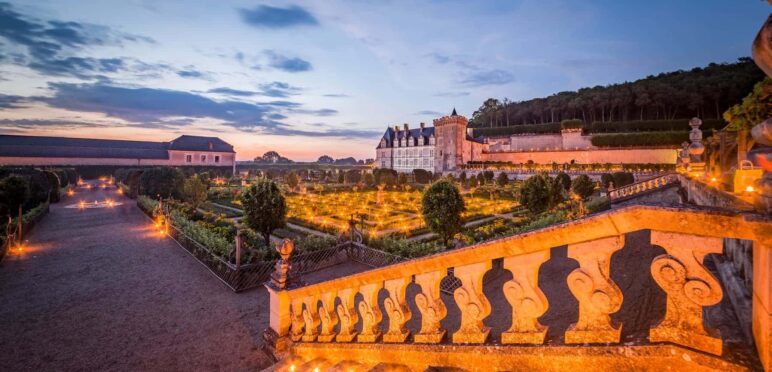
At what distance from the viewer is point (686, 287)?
5.63ft

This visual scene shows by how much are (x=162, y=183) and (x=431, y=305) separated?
104 feet

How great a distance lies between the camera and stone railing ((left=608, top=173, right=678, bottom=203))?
17636mm

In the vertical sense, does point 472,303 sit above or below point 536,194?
above

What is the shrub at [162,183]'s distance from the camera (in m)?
28.0

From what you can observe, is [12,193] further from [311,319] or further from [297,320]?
[311,319]

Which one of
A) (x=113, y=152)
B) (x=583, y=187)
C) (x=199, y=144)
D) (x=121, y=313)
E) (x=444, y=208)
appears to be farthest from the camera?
(x=199, y=144)

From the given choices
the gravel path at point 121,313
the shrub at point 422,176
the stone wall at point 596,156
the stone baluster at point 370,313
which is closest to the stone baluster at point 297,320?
the stone baluster at point 370,313

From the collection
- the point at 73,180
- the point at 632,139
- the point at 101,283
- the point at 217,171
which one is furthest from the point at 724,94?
the point at 73,180

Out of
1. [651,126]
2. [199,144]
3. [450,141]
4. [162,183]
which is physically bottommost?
[162,183]

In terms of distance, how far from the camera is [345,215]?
2428cm

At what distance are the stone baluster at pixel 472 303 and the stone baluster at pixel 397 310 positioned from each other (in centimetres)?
72

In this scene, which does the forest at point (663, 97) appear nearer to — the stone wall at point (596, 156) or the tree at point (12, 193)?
the stone wall at point (596, 156)

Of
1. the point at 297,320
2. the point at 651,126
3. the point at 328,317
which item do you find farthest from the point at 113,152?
the point at 651,126

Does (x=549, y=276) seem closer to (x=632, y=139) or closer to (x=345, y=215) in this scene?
(x=345, y=215)
